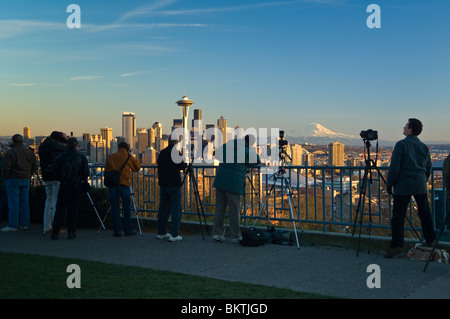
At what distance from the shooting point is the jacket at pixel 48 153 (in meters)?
11.6

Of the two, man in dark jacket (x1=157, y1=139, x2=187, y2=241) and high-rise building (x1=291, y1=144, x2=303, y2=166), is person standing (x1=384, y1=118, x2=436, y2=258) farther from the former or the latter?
man in dark jacket (x1=157, y1=139, x2=187, y2=241)

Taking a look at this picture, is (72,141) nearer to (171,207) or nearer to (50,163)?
(50,163)

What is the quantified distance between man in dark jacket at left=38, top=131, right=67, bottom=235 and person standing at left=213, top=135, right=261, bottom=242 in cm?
395

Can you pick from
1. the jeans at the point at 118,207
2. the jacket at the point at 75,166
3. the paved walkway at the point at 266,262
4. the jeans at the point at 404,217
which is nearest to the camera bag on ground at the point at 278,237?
the paved walkway at the point at 266,262

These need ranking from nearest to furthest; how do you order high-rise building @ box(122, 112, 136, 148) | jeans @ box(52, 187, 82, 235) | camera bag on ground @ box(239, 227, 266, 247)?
1. camera bag on ground @ box(239, 227, 266, 247)
2. jeans @ box(52, 187, 82, 235)
3. high-rise building @ box(122, 112, 136, 148)

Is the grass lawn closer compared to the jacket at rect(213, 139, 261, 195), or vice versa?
the grass lawn

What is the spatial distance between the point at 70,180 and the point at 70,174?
127 mm

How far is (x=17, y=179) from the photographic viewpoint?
12.2m

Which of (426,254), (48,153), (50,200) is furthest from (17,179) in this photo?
(426,254)

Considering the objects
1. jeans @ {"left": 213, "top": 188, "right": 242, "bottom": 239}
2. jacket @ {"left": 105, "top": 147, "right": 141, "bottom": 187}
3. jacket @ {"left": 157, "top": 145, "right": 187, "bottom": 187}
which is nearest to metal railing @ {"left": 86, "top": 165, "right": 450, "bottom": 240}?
jeans @ {"left": 213, "top": 188, "right": 242, "bottom": 239}

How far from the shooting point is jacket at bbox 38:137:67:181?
1163cm

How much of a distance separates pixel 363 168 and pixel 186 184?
4.45 metres
